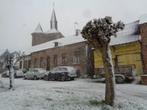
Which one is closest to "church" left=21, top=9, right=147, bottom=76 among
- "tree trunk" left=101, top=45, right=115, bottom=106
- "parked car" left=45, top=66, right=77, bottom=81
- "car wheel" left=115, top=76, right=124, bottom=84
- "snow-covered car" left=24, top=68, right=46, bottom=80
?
"car wheel" left=115, top=76, right=124, bottom=84

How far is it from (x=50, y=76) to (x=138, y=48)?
10.8 metres

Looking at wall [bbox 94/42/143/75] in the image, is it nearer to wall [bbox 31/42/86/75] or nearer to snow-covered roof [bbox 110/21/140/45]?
snow-covered roof [bbox 110/21/140/45]

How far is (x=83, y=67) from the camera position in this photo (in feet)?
94.3

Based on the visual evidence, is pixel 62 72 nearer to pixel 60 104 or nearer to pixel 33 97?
pixel 33 97

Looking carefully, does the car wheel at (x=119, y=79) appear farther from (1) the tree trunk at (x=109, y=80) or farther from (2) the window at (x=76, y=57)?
(2) the window at (x=76, y=57)

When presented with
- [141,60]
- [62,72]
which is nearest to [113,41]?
[141,60]

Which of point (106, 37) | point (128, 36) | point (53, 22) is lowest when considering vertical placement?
point (106, 37)

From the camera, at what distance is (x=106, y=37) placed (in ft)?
32.4

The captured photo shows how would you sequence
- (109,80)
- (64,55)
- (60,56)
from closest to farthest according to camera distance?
(109,80) < (64,55) < (60,56)

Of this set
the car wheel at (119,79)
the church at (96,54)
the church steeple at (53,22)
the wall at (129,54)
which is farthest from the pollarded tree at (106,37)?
the church steeple at (53,22)

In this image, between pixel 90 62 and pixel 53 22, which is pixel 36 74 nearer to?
pixel 90 62

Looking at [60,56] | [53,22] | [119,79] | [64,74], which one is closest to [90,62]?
[64,74]

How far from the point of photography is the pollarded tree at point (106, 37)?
385 inches

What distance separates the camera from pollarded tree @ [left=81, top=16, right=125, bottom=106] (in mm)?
9789
